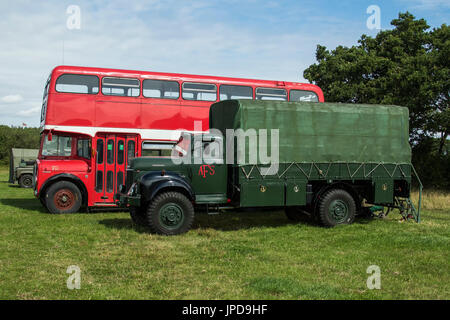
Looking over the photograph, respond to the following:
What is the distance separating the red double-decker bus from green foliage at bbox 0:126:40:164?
51.2 m

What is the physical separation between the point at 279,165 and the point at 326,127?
163 centimetres

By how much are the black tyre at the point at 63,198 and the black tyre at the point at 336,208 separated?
24.6 feet

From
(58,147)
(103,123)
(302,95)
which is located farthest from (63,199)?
(302,95)

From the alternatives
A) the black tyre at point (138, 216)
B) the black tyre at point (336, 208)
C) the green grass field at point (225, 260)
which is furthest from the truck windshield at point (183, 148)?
the black tyre at point (336, 208)

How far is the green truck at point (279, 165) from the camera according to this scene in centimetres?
981

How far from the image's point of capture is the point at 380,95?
22953 mm

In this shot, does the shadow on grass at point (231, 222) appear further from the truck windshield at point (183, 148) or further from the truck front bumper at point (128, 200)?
the truck windshield at point (183, 148)

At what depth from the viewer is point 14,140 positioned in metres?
62.7

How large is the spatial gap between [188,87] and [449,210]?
10.3 metres

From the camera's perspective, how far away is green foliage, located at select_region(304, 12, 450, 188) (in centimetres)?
2172

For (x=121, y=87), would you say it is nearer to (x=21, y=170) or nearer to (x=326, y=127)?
(x=326, y=127)

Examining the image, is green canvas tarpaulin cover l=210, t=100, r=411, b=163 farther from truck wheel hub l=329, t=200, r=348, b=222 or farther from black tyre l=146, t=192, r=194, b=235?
black tyre l=146, t=192, r=194, b=235
